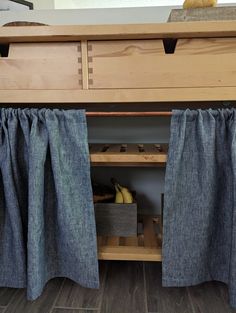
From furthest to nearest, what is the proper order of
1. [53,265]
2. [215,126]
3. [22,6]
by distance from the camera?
1. [22,6]
2. [53,265]
3. [215,126]

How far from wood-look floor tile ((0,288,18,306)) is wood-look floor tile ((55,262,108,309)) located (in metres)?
0.17

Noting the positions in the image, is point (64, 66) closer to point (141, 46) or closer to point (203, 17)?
point (141, 46)

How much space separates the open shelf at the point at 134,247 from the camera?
78cm

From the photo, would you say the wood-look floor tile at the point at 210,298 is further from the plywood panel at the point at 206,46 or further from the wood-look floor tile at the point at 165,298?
the plywood panel at the point at 206,46

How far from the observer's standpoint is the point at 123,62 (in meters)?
0.68

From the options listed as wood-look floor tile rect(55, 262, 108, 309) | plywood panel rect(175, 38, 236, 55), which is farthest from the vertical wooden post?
wood-look floor tile rect(55, 262, 108, 309)

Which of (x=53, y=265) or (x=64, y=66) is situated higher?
(x=64, y=66)

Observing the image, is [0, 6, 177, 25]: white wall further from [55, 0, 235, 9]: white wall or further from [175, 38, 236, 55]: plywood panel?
[175, 38, 236, 55]: plywood panel

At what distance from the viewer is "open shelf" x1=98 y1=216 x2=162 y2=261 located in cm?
78

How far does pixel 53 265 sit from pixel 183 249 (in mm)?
434

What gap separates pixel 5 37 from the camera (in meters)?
0.67

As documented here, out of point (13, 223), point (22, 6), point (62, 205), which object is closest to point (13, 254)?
point (13, 223)

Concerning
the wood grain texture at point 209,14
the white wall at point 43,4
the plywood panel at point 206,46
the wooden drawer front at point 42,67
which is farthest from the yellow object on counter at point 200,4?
the white wall at point 43,4

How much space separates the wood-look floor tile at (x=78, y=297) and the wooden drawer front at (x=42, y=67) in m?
0.70
